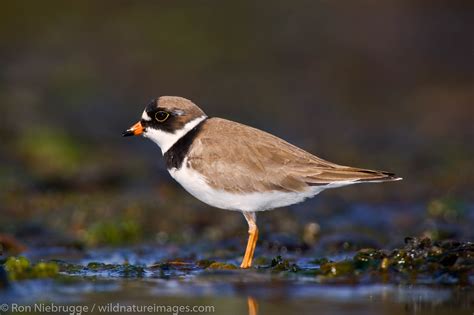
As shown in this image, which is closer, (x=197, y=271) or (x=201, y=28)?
(x=197, y=271)

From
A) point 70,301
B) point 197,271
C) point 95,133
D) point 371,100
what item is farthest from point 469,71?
point 70,301

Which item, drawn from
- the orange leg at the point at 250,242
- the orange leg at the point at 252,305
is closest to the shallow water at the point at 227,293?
the orange leg at the point at 252,305

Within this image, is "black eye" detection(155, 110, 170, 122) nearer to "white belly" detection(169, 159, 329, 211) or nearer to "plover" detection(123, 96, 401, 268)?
"plover" detection(123, 96, 401, 268)

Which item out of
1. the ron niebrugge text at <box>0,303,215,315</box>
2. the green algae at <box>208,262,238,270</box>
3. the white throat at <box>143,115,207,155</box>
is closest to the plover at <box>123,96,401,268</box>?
the white throat at <box>143,115,207,155</box>

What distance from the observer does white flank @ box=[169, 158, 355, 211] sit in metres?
9.55

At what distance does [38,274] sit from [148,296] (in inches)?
53.6

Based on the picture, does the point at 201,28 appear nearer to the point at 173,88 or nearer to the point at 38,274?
the point at 173,88

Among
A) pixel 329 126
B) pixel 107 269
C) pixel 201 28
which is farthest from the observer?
pixel 201 28

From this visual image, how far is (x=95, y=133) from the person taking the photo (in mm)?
18188

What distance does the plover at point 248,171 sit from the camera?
9.54m

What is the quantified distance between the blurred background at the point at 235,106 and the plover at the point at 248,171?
224 centimetres

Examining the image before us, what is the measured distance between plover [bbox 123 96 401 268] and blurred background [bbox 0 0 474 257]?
224 centimetres

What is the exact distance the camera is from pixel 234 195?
955 centimetres

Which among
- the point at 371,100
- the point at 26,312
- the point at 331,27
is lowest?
the point at 26,312
